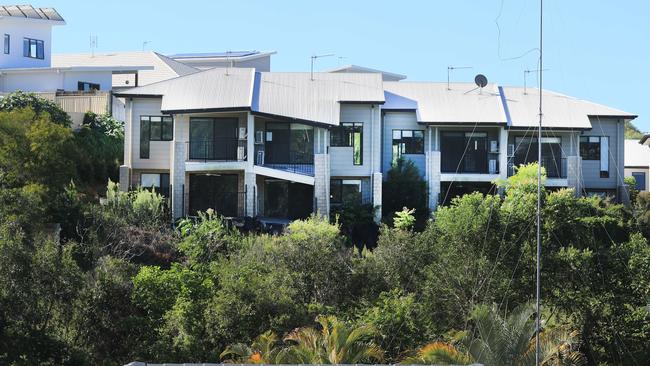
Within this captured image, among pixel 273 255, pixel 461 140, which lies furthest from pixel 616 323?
pixel 461 140

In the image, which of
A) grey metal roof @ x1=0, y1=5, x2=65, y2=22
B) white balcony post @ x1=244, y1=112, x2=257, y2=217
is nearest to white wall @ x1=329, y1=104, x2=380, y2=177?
white balcony post @ x1=244, y1=112, x2=257, y2=217

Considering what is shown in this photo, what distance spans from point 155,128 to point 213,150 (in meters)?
3.02

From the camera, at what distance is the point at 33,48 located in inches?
2571

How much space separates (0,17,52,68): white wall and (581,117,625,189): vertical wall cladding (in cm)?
3088

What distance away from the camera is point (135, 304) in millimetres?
30406

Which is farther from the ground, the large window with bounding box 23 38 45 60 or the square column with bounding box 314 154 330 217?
the large window with bounding box 23 38 45 60

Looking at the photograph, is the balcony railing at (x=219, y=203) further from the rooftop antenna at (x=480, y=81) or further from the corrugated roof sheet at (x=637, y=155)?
the corrugated roof sheet at (x=637, y=155)

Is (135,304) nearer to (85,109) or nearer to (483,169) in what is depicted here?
(483,169)

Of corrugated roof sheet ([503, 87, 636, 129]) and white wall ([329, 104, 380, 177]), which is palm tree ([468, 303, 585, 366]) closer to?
white wall ([329, 104, 380, 177])

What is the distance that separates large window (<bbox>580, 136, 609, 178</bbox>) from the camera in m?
49.6

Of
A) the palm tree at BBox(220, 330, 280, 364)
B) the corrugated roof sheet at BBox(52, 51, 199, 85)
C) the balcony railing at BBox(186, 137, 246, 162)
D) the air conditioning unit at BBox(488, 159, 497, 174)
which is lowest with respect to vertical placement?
the palm tree at BBox(220, 330, 280, 364)

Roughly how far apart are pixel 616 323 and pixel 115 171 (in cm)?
2291

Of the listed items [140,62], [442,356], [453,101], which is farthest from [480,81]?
[442,356]

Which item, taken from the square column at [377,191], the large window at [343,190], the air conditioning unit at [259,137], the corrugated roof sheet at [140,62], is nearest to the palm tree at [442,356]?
the square column at [377,191]
